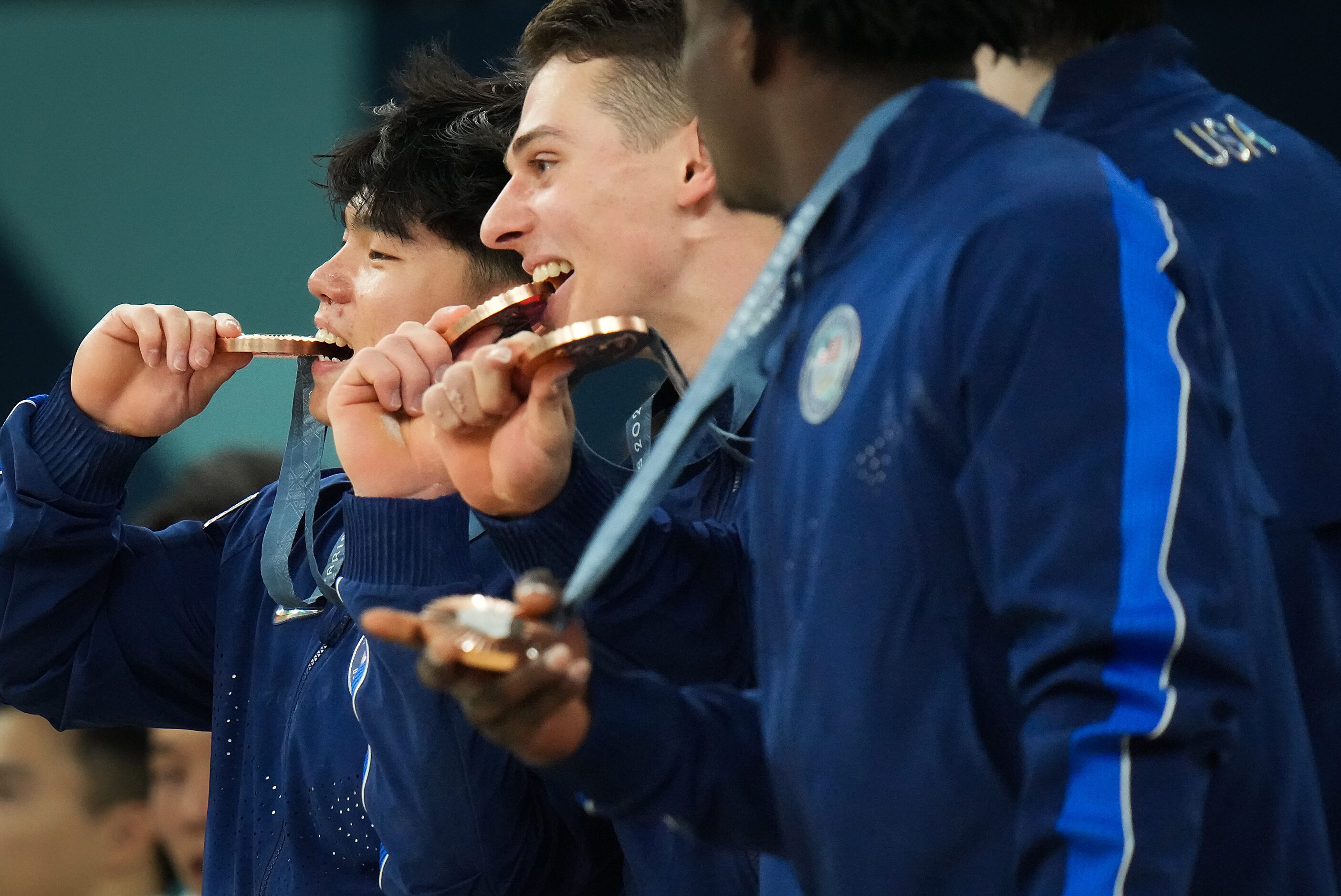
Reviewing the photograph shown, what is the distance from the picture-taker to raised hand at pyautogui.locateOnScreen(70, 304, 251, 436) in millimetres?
2096

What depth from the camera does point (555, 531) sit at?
1.50m

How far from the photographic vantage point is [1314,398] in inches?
47.1

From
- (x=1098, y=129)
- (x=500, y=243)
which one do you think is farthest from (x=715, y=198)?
(x=1098, y=129)

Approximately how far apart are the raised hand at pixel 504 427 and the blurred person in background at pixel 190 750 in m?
1.53

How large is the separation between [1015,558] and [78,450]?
146 centimetres

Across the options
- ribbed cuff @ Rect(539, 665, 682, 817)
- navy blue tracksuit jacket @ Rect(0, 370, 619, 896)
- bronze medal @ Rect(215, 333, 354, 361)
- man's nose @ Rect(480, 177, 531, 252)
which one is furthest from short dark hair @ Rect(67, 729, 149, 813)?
ribbed cuff @ Rect(539, 665, 682, 817)

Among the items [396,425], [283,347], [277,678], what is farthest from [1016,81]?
[277,678]

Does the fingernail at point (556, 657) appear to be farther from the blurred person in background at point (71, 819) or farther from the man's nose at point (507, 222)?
the blurred person in background at point (71, 819)

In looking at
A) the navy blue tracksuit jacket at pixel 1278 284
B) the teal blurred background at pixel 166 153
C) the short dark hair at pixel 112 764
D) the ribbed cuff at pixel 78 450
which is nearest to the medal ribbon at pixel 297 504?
the ribbed cuff at pixel 78 450

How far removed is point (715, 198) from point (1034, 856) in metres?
1.25

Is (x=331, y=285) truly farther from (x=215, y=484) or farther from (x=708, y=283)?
(x=215, y=484)

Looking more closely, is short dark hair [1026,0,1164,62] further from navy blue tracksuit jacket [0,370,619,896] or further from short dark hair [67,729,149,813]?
short dark hair [67,729,149,813]

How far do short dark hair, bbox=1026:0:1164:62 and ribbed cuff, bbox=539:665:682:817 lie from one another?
0.60m

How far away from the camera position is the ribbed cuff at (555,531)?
4.92 feet
